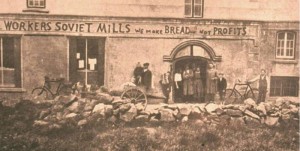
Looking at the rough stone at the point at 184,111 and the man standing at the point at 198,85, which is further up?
the man standing at the point at 198,85

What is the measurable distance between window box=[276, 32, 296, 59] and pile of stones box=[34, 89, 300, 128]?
683mm

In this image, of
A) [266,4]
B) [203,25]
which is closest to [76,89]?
[203,25]

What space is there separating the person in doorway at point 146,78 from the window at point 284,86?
1.79m

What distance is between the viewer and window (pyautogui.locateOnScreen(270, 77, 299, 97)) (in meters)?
5.40

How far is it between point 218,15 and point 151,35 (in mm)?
996

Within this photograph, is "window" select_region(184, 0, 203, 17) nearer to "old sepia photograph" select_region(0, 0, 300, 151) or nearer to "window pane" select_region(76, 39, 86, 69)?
"old sepia photograph" select_region(0, 0, 300, 151)

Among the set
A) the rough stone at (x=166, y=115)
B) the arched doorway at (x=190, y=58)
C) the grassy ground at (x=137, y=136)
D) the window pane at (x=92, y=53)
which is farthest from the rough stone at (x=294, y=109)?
the window pane at (x=92, y=53)

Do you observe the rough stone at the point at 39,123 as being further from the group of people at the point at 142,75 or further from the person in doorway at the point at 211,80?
the person in doorway at the point at 211,80

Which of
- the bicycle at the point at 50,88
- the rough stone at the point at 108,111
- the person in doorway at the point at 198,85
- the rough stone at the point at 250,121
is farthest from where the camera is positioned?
the rough stone at the point at 250,121

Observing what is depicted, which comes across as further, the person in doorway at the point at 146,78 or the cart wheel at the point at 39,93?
the person in doorway at the point at 146,78

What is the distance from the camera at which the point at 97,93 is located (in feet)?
17.0

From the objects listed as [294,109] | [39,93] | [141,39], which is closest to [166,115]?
[141,39]

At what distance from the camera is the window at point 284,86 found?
5.40 metres

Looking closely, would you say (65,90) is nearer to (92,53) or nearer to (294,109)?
(92,53)
